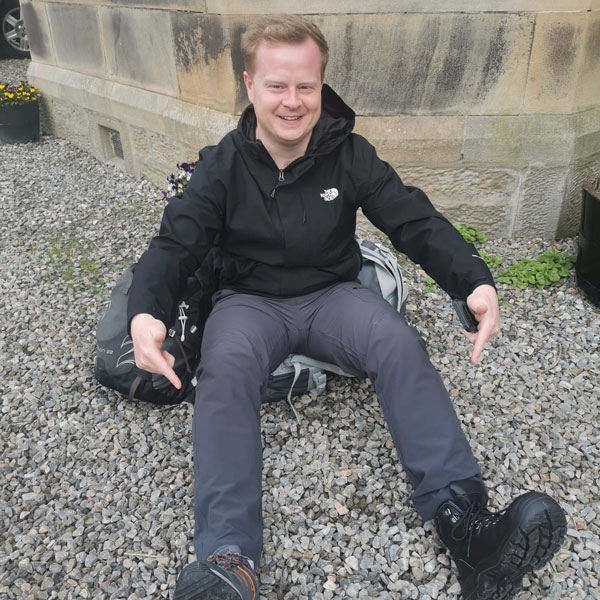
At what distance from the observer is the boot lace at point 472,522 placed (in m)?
1.72

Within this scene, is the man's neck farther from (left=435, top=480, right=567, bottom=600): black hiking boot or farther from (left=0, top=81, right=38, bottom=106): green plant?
(left=0, top=81, right=38, bottom=106): green plant

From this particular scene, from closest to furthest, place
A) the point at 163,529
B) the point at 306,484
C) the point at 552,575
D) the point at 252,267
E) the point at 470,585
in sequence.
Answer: the point at 470,585 → the point at 552,575 → the point at 163,529 → the point at 306,484 → the point at 252,267

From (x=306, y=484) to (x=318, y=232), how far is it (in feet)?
3.10

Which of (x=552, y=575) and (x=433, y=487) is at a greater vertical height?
(x=433, y=487)

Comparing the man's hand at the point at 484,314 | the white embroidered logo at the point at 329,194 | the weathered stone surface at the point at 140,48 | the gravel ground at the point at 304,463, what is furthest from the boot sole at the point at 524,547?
the weathered stone surface at the point at 140,48

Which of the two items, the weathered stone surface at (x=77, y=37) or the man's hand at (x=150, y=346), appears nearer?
the man's hand at (x=150, y=346)

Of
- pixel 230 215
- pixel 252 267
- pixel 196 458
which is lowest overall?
pixel 196 458

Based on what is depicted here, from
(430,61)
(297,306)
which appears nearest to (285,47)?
(297,306)

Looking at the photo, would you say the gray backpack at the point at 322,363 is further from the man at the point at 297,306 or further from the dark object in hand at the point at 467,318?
the dark object in hand at the point at 467,318

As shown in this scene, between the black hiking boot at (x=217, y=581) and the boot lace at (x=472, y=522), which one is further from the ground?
the black hiking boot at (x=217, y=581)

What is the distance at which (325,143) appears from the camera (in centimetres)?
222

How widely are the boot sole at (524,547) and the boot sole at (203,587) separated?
0.69 metres

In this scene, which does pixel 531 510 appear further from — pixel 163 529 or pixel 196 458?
pixel 163 529

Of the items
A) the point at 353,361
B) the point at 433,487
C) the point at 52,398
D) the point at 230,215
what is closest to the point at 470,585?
the point at 433,487
